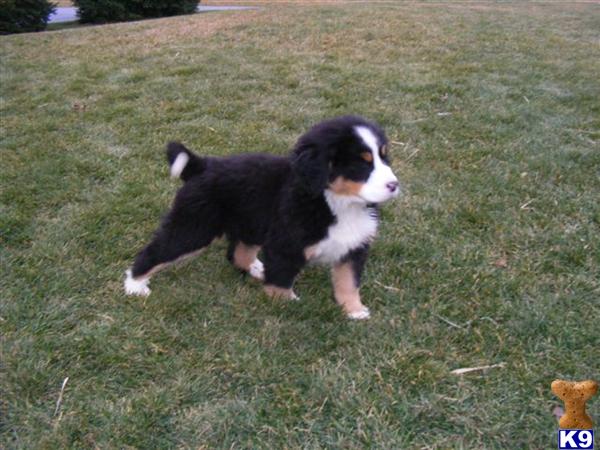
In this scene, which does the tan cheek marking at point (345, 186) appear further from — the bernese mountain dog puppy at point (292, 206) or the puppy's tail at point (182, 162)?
the puppy's tail at point (182, 162)

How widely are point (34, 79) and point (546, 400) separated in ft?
24.5

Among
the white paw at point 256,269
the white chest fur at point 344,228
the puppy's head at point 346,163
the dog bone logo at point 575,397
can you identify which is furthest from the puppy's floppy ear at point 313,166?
the dog bone logo at point 575,397

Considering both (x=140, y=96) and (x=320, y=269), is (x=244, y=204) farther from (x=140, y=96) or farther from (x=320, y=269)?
(x=140, y=96)

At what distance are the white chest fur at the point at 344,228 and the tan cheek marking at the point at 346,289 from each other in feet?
0.34

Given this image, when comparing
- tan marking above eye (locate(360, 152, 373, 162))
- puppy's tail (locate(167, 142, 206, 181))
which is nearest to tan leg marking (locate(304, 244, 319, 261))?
tan marking above eye (locate(360, 152, 373, 162))

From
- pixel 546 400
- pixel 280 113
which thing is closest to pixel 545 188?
pixel 546 400

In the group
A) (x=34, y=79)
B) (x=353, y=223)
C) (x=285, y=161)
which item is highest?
(x=285, y=161)

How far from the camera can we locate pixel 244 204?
3004 mm

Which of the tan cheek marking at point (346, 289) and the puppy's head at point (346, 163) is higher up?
the puppy's head at point (346, 163)

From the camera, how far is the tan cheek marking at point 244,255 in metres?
3.31

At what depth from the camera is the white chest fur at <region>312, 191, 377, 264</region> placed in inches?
110
